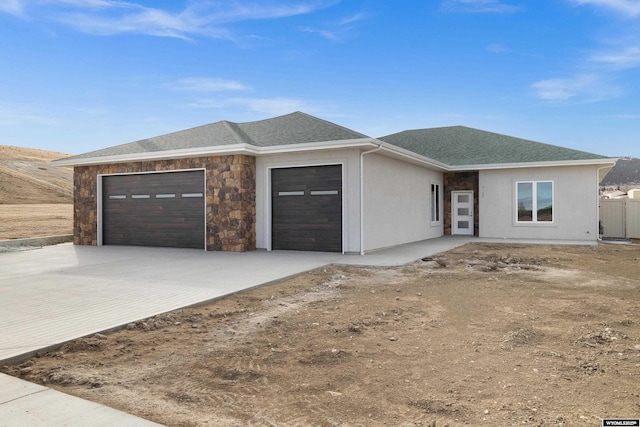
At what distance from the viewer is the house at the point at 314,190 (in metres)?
12.1

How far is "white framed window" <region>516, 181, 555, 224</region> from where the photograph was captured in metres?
16.3

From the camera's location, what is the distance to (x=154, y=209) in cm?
1430

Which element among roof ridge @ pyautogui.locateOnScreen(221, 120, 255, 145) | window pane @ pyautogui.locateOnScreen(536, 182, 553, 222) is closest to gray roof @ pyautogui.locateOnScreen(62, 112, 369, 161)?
roof ridge @ pyautogui.locateOnScreen(221, 120, 255, 145)

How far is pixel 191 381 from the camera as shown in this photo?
11.3ft

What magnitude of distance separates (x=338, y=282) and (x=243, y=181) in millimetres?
5759

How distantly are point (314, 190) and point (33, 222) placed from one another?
18633 mm

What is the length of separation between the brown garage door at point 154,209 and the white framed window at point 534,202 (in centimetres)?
1223

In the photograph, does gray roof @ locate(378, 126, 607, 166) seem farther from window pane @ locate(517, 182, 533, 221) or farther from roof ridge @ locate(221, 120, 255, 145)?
roof ridge @ locate(221, 120, 255, 145)

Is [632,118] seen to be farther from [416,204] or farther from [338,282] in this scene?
[338,282]

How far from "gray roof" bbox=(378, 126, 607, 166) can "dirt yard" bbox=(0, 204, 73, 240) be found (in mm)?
17210

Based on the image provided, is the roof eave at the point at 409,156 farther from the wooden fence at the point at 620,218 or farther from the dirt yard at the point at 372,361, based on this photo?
the wooden fence at the point at 620,218

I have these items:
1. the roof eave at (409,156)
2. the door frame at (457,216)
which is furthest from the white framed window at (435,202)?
the roof eave at (409,156)

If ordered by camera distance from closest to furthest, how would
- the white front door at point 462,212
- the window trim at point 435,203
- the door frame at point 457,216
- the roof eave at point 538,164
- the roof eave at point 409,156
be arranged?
the roof eave at point 409,156, the roof eave at point 538,164, the window trim at point 435,203, the door frame at point 457,216, the white front door at point 462,212

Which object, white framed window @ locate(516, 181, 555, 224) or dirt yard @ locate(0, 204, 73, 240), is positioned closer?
white framed window @ locate(516, 181, 555, 224)
